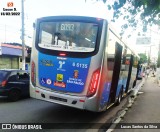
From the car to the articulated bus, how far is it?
12.1 ft

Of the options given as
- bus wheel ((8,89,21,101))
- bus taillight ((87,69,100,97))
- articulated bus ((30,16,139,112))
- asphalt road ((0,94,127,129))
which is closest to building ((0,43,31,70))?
bus wheel ((8,89,21,101))

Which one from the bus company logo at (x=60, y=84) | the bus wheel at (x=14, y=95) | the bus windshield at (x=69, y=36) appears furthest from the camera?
the bus wheel at (x=14, y=95)

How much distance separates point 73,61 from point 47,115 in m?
2.45

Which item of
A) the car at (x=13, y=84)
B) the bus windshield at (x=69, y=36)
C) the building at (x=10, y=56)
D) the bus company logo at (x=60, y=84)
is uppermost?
the bus windshield at (x=69, y=36)

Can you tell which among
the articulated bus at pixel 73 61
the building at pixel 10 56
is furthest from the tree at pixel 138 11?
the building at pixel 10 56

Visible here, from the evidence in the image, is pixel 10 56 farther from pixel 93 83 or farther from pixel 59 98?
pixel 93 83

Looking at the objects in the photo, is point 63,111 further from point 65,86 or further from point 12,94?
point 12,94

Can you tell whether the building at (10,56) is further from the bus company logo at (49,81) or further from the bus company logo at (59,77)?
the bus company logo at (59,77)

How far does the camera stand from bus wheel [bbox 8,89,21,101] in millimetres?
12504

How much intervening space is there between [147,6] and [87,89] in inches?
178

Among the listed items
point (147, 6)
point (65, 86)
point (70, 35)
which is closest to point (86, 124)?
point (65, 86)

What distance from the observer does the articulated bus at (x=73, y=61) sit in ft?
26.2

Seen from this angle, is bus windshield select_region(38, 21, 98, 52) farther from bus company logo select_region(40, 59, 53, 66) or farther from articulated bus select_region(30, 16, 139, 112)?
bus company logo select_region(40, 59, 53, 66)

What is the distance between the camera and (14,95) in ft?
41.6
